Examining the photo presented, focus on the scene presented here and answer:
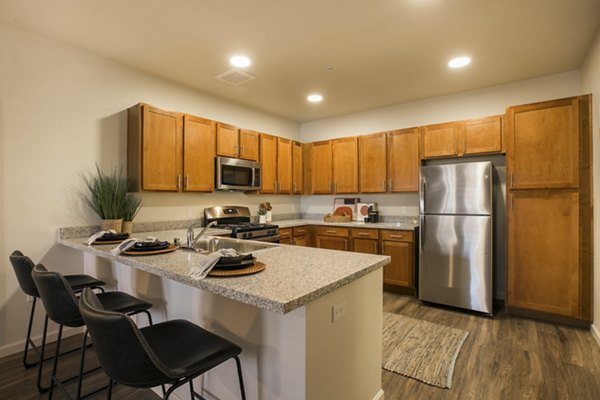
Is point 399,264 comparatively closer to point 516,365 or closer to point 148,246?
point 516,365

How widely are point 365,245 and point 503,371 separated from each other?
2.10m

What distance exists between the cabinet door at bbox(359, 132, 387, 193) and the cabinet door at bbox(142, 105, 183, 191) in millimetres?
2519

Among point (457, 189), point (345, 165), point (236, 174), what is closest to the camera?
point (457, 189)

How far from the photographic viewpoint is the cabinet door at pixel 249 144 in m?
4.07

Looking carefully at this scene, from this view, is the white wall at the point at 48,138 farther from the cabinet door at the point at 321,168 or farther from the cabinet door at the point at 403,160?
the cabinet door at the point at 403,160

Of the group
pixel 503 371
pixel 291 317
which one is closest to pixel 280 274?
pixel 291 317

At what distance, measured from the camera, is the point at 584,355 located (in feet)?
7.86

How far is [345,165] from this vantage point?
4668mm

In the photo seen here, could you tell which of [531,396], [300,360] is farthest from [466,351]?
[300,360]

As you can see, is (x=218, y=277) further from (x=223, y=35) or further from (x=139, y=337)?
(x=223, y=35)

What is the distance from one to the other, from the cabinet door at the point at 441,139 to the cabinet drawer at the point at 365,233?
1.19m

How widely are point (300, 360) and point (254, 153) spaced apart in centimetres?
335

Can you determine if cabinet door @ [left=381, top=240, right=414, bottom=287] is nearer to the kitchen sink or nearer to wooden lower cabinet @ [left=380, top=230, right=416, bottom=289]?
wooden lower cabinet @ [left=380, top=230, right=416, bottom=289]

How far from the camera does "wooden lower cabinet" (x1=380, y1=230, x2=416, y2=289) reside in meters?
3.82
